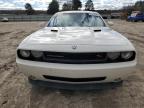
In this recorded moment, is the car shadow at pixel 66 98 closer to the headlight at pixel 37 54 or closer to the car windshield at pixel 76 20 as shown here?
the headlight at pixel 37 54

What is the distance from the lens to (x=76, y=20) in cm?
495

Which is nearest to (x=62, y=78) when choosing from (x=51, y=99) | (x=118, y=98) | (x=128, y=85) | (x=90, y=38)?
(x=51, y=99)

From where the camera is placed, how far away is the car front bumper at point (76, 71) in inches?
121

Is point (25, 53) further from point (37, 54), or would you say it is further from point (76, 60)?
point (76, 60)

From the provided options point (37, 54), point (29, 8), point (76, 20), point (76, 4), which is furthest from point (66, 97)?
point (29, 8)

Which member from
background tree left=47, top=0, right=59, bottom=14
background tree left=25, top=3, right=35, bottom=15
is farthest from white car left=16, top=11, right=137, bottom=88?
background tree left=25, top=3, right=35, bottom=15

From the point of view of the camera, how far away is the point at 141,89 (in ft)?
13.0

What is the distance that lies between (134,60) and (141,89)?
2.81 feet

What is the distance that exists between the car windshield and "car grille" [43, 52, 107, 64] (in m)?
1.63

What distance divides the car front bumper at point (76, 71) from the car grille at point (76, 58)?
7cm

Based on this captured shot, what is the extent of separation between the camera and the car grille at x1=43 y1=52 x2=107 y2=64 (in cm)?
316

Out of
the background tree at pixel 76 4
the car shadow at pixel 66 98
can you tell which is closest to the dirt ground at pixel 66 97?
the car shadow at pixel 66 98

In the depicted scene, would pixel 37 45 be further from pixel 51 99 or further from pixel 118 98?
pixel 118 98

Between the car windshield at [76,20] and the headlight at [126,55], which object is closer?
the headlight at [126,55]
